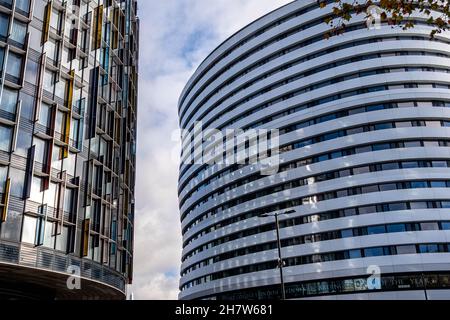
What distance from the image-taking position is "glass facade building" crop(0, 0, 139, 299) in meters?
21.6

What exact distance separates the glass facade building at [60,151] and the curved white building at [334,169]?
25879 mm

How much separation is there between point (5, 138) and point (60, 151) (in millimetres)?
3472

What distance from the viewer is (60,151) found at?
24531 millimetres

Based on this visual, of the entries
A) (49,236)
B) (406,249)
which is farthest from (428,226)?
(49,236)

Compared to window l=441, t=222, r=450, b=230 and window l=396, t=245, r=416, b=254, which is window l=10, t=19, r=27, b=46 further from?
window l=441, t=222, r=450, b=230

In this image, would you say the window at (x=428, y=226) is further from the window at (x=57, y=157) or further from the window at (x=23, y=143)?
the window at (x=23, y=143)

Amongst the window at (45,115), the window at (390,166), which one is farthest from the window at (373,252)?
the window at (45,115)

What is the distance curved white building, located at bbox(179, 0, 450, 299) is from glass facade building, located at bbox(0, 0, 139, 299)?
25.9 metres

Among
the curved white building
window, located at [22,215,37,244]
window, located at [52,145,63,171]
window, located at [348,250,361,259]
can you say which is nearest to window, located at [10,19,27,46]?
window, located at [52,145,63,171]

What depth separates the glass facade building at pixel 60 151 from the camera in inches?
851

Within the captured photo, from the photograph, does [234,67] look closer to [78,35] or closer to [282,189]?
[282,189]

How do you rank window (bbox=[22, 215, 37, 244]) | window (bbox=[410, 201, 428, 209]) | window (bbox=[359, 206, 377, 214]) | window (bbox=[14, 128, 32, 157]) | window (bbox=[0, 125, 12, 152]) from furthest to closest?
window (bbox=[359, 206, 377, 214]) < window (bbox=[410, 201, 428, 209]) < window (bbox=[14, 128, 32, 157]) < window (bbox=[0, 125, 12, 152]) < window (bbox=[22, 215, 37, 244])

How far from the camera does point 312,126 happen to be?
54.2 meters

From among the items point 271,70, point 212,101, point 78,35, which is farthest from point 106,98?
point 212,101
